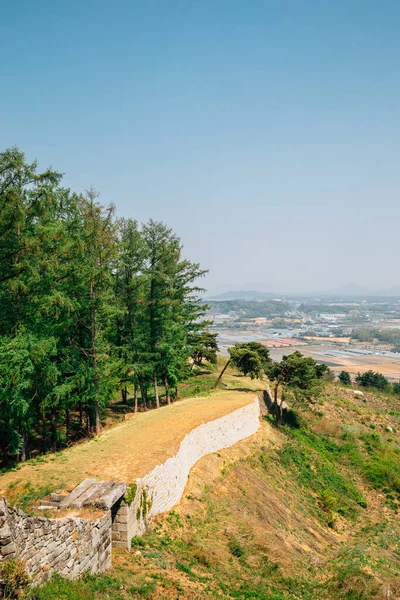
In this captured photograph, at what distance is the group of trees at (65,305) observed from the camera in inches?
646

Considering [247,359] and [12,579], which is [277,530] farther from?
[247,359]

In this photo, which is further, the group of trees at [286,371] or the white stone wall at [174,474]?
the group of trees at [286,371]

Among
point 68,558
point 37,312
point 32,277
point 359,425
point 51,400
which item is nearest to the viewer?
point 68,558

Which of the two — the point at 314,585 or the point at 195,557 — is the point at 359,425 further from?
the point at 195,557

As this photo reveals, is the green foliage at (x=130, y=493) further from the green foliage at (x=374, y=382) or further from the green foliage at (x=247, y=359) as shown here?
the green foliage at (x=374, y=382)

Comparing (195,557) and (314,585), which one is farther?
(314,585)

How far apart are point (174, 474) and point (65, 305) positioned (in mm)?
8909

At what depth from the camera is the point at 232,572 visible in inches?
509

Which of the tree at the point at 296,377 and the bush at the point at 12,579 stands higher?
the bush at the point at 12,579

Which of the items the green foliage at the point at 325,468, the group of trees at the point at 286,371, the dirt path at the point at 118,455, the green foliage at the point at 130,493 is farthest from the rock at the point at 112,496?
the group of trees at the point at 286,371

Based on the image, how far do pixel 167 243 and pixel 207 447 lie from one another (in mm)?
14415

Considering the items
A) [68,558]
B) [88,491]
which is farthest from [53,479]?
[68,558]

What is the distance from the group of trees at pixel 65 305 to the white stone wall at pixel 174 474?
18.7ft

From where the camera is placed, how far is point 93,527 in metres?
10.2
